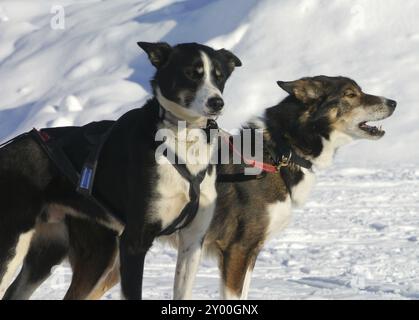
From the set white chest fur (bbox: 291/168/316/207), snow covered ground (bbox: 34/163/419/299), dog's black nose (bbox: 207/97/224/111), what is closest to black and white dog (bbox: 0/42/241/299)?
dog's black nose (bbox: 207/97/224/111)

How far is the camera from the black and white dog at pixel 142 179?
3.61 m

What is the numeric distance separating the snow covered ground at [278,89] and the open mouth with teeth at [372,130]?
3.83ft

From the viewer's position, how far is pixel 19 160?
3869 mm

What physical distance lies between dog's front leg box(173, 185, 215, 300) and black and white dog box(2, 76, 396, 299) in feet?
2.66

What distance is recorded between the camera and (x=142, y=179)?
11.8ft

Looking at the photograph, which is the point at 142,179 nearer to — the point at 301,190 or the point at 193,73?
the point at 193,73

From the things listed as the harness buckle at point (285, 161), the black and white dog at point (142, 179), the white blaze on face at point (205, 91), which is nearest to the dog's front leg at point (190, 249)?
the black and white dog at point (142, 179)

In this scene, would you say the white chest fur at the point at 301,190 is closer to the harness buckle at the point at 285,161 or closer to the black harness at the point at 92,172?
the harness buckle at the point at 285,161

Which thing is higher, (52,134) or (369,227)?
(52,134)

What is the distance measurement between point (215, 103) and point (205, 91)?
92mm

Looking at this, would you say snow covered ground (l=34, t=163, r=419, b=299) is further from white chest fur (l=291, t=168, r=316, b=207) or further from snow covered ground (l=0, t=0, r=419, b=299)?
white chest fur (l=291, t=168, r=316, b=207)
